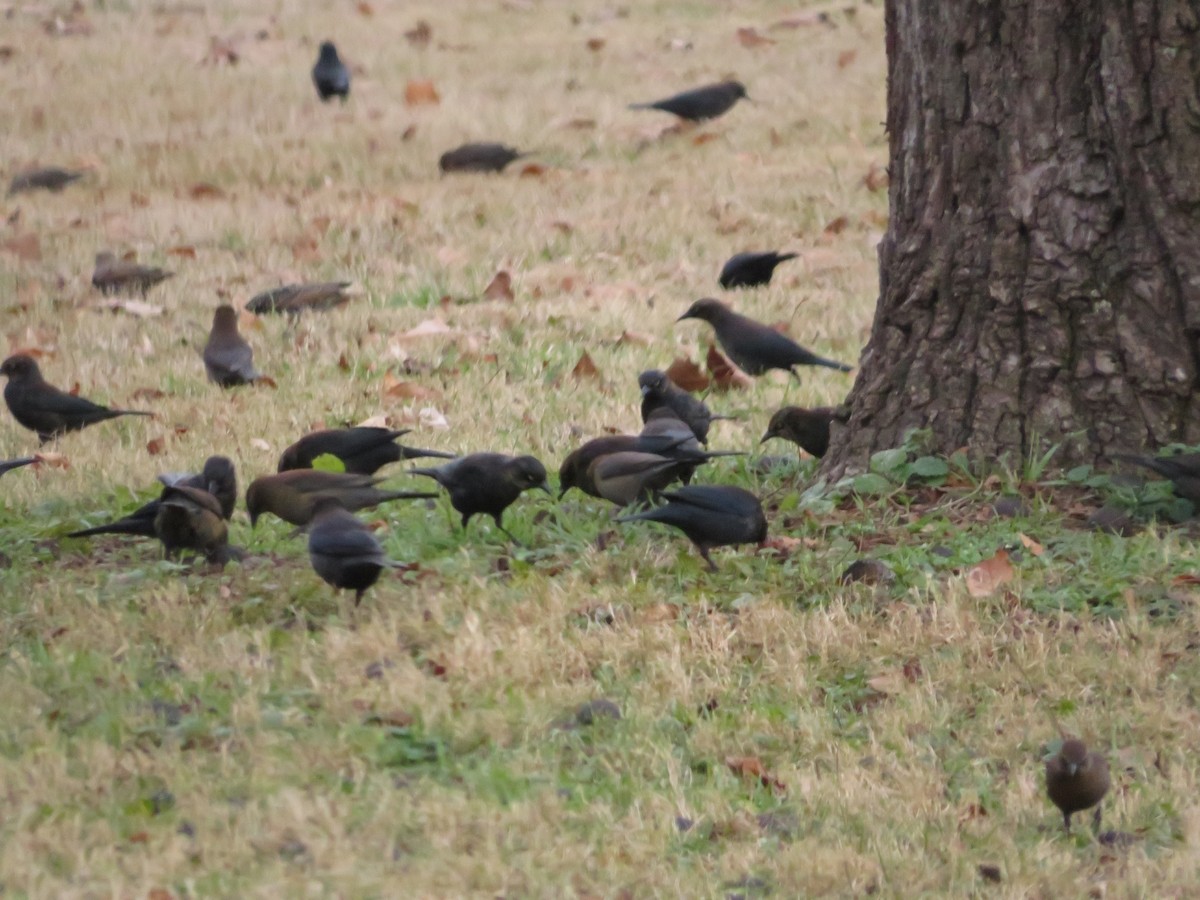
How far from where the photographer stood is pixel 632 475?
6523 millimetres

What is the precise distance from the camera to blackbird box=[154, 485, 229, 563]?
6.21 metres

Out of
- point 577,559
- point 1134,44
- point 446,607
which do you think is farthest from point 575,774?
point 1134,44

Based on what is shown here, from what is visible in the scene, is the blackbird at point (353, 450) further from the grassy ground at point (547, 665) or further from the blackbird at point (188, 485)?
the grassy ground at point (547, 665)

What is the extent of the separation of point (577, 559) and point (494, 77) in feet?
40.7

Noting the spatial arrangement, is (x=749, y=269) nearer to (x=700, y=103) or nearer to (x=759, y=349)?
(x=759, y=349)

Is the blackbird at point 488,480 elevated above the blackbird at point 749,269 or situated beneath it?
elevated above

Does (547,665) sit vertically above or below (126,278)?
above

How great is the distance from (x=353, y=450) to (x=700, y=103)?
9.11m

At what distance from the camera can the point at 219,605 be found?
574 centimetres

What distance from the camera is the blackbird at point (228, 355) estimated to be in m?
9.18

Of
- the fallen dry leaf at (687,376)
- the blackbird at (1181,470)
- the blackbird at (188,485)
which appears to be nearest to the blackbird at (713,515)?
the blackbird at (1181,470)

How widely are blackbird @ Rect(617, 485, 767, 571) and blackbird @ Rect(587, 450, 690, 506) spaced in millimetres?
522

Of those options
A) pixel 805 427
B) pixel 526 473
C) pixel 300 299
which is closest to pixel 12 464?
pixel 526 473

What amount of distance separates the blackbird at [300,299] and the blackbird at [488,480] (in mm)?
4501
